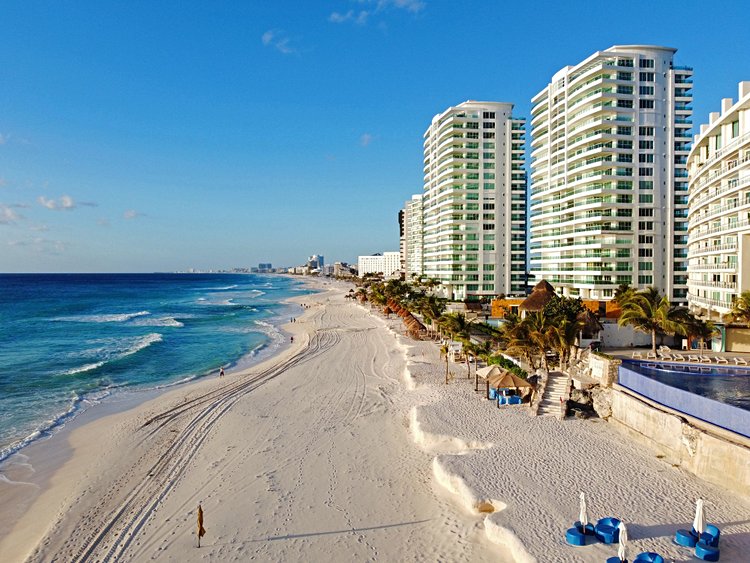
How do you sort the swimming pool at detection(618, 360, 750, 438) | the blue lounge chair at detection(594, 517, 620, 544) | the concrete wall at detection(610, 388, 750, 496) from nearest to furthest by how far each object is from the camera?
1. the blue lounge chair at detection(594, 517, 620, 544)
2. the concrete wall at detection(610, 388, 750, 496)
3. the swimming pool at detection(618, 360, 750, 438)

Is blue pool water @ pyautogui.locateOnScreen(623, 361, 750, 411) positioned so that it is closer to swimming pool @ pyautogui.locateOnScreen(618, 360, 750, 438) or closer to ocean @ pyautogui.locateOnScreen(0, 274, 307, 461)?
swimming pool @ pyautogui.locateOnScreen(618, 360, 750, 438)

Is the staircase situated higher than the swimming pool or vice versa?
the swimming pool

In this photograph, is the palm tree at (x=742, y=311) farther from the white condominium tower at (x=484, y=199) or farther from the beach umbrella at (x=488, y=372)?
the white condominium tower at (x=484, y=199)

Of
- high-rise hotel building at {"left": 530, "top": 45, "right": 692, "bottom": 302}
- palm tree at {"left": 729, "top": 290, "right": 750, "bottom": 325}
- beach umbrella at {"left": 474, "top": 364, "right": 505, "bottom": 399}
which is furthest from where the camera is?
high-rise hotel building at {"left": 530, "top": 45, "right": 692, "bottom": 302}

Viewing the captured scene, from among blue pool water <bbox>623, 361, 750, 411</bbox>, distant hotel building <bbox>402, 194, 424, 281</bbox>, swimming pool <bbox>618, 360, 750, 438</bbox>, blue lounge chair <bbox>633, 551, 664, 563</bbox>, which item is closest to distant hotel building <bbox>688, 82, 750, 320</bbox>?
blue pool water <bbox>623, 361, 750, 411</bbox>

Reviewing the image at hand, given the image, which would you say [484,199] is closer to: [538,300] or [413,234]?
[538,300]

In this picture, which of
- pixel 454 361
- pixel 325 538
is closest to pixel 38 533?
pixel 325 538

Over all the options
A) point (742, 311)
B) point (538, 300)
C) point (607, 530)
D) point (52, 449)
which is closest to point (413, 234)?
point (538, 300)

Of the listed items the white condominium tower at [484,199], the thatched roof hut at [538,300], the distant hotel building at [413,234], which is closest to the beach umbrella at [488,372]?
the thatched roof hut at [538,300]
